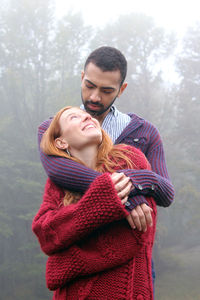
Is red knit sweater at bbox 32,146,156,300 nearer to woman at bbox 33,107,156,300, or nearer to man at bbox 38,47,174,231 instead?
woman at bbox 33,107,156,300

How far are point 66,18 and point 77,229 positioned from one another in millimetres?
16710

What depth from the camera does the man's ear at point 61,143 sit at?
1.51 metres

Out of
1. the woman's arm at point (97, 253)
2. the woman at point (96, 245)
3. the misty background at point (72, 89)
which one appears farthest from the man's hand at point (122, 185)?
the misty background at point (72, 89)

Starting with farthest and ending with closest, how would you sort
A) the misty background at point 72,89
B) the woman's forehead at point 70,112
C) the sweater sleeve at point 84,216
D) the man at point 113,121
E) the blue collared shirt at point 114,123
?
the misty background at point 72,89, the blue collared shirt at point 114,123, the woman's forehead at point 70,112, the man at point 113,121, the sweater sleeve at point 84,216

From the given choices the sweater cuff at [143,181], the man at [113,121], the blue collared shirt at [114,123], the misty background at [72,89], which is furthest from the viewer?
the misty background at [72,89]

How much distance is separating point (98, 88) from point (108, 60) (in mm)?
159

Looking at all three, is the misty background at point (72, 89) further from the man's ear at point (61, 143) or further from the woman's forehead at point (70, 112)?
the man's ear at point (61, 143)

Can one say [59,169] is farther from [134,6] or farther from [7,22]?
[134,6]

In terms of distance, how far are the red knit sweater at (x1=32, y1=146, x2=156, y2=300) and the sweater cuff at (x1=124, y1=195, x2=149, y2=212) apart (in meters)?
0.05

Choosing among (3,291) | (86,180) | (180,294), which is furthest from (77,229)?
(3,291)

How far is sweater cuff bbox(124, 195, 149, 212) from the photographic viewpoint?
126 centimetres

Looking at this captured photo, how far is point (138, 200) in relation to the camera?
1.29m

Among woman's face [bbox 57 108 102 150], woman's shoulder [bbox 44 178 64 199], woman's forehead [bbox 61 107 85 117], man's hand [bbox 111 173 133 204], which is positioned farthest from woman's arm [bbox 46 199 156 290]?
woman's forehead [bbox 61 107 85 117]

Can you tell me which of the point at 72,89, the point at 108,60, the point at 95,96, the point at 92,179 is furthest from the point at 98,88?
the point at 72,89
